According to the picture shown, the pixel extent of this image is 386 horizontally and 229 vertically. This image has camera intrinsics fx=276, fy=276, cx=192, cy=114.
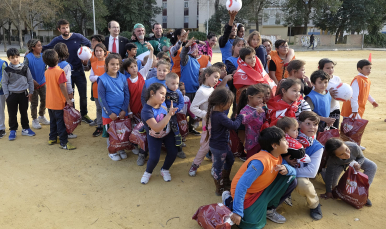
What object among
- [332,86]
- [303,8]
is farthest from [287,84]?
[303,8]

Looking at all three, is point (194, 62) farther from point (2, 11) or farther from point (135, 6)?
point (135, 6)

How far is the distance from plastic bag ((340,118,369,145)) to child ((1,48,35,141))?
5.60m

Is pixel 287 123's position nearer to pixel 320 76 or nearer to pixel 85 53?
pixel 320 76

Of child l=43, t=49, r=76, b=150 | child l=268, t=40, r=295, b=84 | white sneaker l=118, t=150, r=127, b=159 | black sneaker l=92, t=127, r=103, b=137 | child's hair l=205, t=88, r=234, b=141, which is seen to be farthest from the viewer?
black sneaker l=92, t=127, r=103, b=137

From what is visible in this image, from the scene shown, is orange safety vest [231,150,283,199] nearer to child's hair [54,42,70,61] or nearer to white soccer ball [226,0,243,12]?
white soccer ball [226,0,243,12]

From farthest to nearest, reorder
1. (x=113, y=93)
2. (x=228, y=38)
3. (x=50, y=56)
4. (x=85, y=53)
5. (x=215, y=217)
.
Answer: (x=228, y=38) < (x=85, y=53) < (x=50, y=56) < (x=113, y=93) < (x=215, y=217)

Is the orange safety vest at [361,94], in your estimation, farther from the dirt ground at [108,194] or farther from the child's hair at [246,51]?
the child's hair at [246,51]

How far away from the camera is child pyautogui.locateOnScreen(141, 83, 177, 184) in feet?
11.2

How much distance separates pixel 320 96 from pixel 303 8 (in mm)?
36159

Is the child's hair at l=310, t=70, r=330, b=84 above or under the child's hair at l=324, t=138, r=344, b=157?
above

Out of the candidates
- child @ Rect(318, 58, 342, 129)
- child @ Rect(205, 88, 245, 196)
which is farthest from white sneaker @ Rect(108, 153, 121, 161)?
child @ Rect(318, 58, 342, 129)

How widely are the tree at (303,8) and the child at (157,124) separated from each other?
114 feet

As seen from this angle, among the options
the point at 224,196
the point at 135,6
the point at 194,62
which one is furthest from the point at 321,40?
the point at 224,196

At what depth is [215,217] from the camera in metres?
2.70
